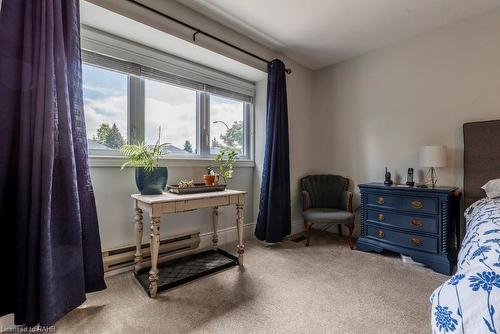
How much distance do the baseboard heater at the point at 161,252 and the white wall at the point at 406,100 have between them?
211 centimetres

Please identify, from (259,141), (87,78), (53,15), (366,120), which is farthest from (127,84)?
(366,120)

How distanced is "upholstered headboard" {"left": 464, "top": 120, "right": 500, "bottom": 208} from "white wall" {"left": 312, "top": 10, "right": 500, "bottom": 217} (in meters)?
0.15

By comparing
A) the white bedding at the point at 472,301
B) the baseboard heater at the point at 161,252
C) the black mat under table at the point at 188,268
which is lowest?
the black mat under table at the point at 188,268

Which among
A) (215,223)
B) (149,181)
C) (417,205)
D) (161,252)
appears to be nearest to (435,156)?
(417,205)

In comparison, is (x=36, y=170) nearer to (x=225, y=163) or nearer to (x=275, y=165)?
(x=225, y=163)

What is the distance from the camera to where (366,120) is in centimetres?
309

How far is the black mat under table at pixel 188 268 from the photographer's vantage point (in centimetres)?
188

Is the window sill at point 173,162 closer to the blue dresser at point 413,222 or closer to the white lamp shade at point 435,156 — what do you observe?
the blue dresser at point 413,222

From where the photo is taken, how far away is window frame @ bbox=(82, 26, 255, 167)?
1986 millimetres

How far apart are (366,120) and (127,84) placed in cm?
280

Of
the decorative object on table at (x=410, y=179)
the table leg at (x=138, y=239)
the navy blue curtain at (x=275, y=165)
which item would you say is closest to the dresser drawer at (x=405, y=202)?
the decorative object on table at (x=410, y=179)

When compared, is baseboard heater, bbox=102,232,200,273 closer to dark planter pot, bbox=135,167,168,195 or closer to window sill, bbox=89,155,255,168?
dark planter pot, bbox=135,167,168,195

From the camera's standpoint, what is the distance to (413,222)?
2.33 meters

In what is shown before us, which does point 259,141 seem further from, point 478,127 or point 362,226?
point 478,127
